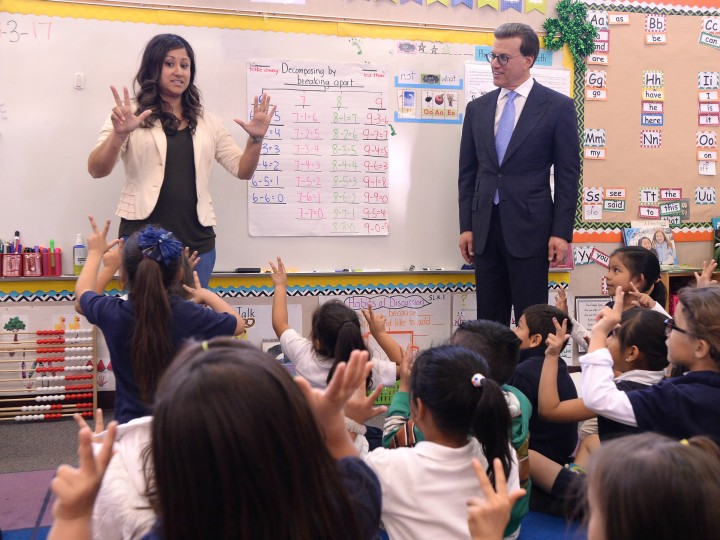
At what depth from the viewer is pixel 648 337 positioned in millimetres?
2207

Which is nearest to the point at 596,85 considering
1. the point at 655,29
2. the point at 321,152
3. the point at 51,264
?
the point at 655,29

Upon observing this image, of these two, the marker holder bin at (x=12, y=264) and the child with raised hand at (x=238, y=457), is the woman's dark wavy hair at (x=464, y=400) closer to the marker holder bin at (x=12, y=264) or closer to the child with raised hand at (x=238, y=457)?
the child with raised hand at (x=238, y=457)

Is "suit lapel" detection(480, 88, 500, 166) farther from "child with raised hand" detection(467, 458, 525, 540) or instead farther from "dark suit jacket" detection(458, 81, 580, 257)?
"child with raised hand" detection(467, 458, 525, 540)

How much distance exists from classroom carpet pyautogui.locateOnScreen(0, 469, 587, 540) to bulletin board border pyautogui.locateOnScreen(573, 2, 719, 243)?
2.19m

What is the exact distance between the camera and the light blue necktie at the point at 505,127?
3354mm

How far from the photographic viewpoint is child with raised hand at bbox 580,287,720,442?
167 centimetres

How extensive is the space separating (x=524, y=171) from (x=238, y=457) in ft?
9.02

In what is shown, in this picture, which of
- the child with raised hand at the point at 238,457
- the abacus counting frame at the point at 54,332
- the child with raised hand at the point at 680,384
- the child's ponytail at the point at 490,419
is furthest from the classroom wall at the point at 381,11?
the child with raised hand at the point at 238,457

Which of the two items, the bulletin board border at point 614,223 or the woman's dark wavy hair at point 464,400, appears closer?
the woman's dark wavy hair at point 464,400

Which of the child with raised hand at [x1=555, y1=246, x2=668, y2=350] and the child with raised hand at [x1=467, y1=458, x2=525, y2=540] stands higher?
the child with raised hand at [x1=555, y1=246, x2=668, y2=350]

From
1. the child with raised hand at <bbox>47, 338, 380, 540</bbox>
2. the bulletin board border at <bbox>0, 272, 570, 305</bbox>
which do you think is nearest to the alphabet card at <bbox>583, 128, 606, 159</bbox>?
the bulletin board border at <bbox>0, 272, 570, 305</bbox>

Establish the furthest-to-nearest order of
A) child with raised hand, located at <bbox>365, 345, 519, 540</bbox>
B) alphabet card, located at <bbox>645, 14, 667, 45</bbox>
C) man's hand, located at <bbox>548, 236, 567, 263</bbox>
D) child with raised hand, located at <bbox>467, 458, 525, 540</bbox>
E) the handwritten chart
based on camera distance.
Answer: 1. alphabet card, located at <bbox>645, 14, 667, 45</bbox>
2. the handwritten chart
3. man's hand, located at <bbox>548, 236, 567, 263</bbox>
4. child with raised hand, located at <bbox>365, 345, 519, 540</bbox>
5. child with raised hand, located at <bbox>467, 458, 525, 540</bbox>

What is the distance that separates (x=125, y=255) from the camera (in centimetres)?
200

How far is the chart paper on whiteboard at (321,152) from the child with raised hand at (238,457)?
2864 mm
